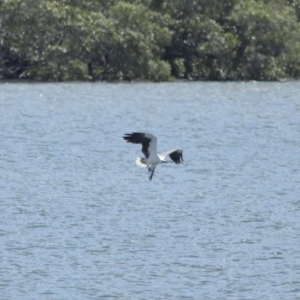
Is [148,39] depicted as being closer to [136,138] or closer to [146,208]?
[146,208]

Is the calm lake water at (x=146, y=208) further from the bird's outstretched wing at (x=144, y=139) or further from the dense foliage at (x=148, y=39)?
the dense foliage at (x=148, y=39)

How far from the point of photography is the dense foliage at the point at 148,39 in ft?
138

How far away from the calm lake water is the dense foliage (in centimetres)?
934

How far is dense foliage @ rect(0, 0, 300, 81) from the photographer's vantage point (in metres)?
42.1

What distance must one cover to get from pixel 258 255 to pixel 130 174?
23.3 ft

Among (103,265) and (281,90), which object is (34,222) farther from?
(281,90)

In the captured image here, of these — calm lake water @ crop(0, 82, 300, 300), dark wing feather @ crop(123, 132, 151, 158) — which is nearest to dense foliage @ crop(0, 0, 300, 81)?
calm lake water @ crop(0, 82, 300, 300)

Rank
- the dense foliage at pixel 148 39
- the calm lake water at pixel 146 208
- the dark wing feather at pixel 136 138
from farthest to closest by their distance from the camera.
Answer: the dense foliage at pixel 148 39
the dark wing feather at pixel 136 138
the calm lake water at pixel 146 208

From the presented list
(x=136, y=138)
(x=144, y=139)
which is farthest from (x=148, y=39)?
(x=136, y=138)

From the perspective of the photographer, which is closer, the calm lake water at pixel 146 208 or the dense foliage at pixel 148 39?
the calm lake water at pixel 146 208

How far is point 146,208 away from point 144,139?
2.08 meters

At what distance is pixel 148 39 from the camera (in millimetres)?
43031

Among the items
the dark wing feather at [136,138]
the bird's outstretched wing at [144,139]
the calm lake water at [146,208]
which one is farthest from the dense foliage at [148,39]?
the dark wing feather at [136,138]

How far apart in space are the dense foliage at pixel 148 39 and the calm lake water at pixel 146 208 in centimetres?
934
